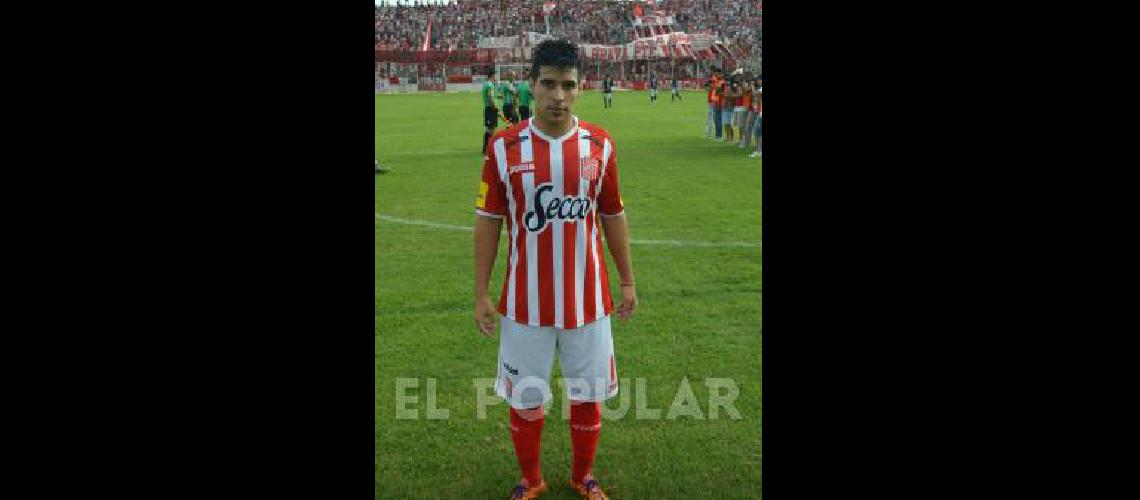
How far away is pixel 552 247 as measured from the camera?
11.3 ft

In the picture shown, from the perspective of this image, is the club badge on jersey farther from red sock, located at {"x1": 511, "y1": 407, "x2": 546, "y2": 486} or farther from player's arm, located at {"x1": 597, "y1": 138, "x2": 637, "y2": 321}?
red sock, located at {"x1": 511, "y1": 407, "x2": 546, "y2": 486}

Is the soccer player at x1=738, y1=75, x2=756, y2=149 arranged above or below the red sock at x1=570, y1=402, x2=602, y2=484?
above

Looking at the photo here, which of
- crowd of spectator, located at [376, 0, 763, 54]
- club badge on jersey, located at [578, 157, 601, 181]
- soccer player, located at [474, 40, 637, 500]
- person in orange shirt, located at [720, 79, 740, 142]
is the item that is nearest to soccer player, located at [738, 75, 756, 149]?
person in orange shirt, located at [720, 79, 740, 142]

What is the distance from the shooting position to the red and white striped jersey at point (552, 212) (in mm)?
3375

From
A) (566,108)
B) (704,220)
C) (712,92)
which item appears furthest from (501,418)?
(712,92)

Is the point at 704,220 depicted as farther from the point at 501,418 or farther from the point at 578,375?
the point at 578,375

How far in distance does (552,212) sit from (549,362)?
663 millimetres

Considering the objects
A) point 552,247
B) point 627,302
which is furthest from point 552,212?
point 627,302

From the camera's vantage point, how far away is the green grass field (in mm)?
3961

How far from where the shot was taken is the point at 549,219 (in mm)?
3412

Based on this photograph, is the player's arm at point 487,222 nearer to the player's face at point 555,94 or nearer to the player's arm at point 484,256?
the player's arm at point 484,256

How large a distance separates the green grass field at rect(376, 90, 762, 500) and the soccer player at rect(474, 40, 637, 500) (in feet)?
1.46

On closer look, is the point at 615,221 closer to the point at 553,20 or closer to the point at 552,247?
the point at 552,247

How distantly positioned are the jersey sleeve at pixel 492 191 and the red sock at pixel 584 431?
93 centimetres
